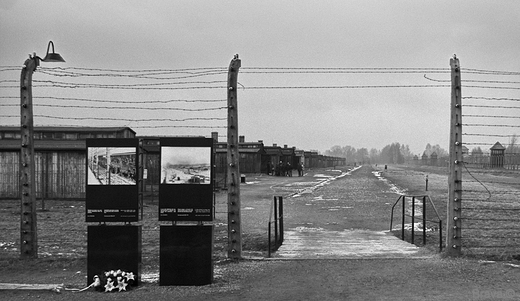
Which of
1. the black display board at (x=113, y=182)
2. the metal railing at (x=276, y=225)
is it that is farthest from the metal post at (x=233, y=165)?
the black display board at (x=113, y=182)

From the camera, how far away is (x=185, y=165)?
6.89 m

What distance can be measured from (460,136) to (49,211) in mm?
16054

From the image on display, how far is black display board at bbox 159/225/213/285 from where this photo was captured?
21.9ft

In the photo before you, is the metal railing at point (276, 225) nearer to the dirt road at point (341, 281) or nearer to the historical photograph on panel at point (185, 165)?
the dirt road at point (341, 281)

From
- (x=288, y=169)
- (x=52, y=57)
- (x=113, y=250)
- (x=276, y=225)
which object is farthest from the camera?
(x=288, y=169)

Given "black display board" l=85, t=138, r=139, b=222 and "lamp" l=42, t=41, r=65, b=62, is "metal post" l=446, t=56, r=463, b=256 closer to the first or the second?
"black display board" l=85, t=138, r=139, b=222

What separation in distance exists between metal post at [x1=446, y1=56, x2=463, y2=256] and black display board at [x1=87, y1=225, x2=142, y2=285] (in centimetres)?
510

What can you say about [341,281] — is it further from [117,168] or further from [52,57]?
[52,57]

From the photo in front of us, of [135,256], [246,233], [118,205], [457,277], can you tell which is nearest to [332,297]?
[457,277]

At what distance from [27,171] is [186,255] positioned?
348 cm

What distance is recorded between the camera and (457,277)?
271 inches

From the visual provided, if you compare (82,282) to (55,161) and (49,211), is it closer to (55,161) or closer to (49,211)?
(49,211)

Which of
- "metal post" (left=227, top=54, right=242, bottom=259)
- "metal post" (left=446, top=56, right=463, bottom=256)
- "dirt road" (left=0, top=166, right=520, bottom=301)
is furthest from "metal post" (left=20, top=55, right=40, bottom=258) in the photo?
"metal post" (left=446, top=56, right=463, bottom=256)

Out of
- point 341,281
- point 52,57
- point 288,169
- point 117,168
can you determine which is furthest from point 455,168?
point 288,169
